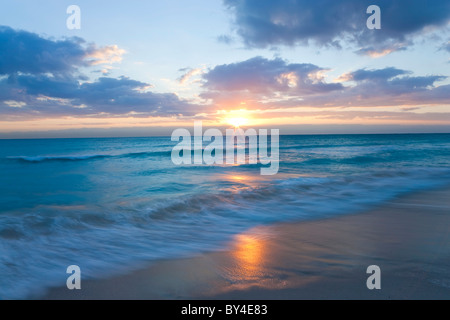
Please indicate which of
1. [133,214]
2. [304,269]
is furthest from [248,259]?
[133,214]

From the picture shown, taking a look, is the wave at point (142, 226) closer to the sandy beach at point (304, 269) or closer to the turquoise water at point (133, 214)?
the turquoise water at point (133, 214)

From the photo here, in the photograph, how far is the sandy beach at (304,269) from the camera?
3230mm

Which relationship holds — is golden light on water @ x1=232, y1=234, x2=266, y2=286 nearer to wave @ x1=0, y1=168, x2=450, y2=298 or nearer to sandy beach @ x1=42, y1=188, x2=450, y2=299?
sandy beach @ x1=42, y1=188, x2=450, y2=299

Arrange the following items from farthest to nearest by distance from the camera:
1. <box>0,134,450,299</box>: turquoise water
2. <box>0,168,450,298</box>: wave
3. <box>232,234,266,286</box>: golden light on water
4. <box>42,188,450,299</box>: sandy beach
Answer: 1. <box>0,134,450,299</box>: turquoise water
2. <box>0,168,450,298</box>: wave
3. <box>232,234,266,286</box>: golden light on water
4. <box>42,188,450,299</box>: sandy beach

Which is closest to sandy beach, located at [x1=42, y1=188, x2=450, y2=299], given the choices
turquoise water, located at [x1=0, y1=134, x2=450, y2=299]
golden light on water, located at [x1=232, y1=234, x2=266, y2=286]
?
golden light on water, located at [x1=232, y1=234, x2=266, y2=286]

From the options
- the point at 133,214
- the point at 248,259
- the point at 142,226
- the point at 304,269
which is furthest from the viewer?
the point at 133,214

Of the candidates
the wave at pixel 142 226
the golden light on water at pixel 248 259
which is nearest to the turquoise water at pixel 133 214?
the wave at pixel 142 226

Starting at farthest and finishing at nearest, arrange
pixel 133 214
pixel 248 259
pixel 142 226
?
pixel 133 214 → pixel 142 226 → pixel 248 259

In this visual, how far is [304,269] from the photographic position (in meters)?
3.77

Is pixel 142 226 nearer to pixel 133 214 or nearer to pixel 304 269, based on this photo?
pixel 133 214

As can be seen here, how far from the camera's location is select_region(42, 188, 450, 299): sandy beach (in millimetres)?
3230

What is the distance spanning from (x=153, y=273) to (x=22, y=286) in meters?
1.68

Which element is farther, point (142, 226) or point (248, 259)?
point (142, 226)
